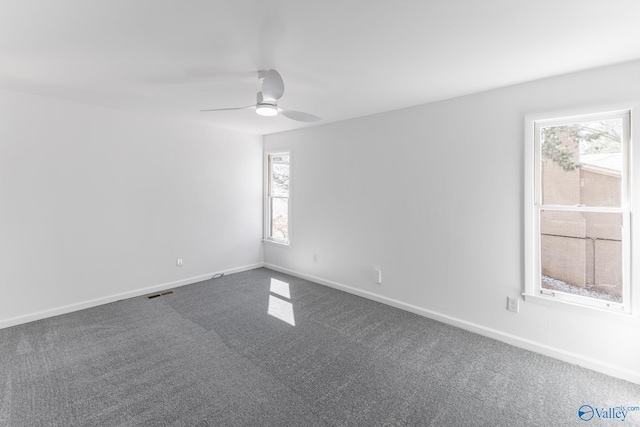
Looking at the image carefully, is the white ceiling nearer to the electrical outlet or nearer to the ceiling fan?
the ceiling fan

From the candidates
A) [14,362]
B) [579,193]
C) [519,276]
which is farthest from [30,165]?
[579,193]

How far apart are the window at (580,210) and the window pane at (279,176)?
11.6ft

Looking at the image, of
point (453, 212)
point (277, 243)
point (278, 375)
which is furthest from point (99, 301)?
point (453, 212)

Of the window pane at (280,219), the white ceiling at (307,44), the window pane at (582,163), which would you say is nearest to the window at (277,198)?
the window pane at (280,219)

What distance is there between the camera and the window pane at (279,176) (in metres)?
5.20

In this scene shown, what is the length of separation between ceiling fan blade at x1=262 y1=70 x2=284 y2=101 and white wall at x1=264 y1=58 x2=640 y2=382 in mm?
1804

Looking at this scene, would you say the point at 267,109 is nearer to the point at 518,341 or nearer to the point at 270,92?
the point at 270,92

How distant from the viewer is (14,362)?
242cm

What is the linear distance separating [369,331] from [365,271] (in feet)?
3.46

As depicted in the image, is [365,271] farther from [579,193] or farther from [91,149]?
[91,149]

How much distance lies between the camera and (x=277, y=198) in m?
5.34

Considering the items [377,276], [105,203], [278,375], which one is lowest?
[278,375]

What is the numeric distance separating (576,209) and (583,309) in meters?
0.83

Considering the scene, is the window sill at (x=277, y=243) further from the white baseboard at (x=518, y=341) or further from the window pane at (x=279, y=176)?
the white baseboard at (x=518, y=341)
